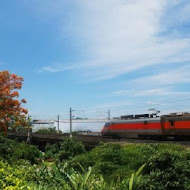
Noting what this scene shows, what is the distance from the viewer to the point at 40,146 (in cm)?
5159

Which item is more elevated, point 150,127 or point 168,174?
point 150,127

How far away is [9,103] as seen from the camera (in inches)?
904

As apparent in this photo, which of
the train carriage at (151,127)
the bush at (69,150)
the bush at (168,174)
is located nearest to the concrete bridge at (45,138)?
the train carriage at (151,127)

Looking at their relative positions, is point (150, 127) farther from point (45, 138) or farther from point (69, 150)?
point (45, 138)

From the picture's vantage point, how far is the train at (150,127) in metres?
32.8

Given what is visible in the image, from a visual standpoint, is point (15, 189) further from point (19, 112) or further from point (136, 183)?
point (19, 112)

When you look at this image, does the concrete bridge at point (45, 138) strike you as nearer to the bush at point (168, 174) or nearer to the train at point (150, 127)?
the train at point (150, 127)

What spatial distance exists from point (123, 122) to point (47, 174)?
32316 millimetres

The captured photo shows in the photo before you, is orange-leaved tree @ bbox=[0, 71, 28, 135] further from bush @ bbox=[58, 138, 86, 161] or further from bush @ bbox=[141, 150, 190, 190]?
bush @ bbox=[141, 150, 190, 190]

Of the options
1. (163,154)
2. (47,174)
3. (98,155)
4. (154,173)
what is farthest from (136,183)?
(98,155)

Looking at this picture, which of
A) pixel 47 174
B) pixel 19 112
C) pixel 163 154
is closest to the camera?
pixel 163 154

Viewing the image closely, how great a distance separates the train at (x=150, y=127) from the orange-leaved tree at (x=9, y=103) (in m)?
16.0

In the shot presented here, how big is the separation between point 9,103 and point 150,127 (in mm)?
19298

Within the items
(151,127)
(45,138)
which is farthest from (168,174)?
(45,138)
